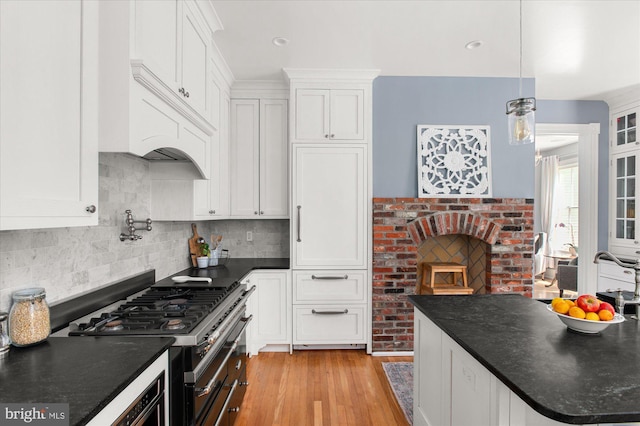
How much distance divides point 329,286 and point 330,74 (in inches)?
81.6

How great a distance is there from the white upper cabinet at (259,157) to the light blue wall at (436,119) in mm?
984

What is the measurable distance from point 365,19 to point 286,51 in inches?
30.3

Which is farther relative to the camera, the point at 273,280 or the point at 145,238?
the point at 273,280

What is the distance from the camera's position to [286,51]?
2.95 metres

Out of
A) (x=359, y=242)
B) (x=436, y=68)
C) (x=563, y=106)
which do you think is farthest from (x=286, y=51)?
(x=563, y=106)

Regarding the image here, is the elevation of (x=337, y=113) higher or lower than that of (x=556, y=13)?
lower

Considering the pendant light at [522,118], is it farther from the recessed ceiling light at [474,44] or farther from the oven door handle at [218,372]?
the oven door handle at [218,372]

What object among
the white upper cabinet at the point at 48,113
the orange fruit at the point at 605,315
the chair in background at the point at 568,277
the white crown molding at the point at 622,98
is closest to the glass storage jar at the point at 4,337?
the white upper cabinet at the point at 48,113

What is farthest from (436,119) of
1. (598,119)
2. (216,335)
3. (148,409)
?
(148,409)

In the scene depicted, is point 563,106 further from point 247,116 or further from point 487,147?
point 247,116

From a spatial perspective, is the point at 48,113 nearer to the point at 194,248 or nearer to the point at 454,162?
the point at 194,248

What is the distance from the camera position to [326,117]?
335cm

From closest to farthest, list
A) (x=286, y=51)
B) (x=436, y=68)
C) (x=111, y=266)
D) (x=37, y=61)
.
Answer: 1. (x=37, y=61)
2. (x=111, y=266)
3. (x=286, y=51)
4. (x=436, y=68)

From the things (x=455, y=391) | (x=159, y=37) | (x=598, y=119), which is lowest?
(x=455, y=391)
